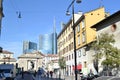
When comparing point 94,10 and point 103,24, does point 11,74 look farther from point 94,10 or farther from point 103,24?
point 94,10

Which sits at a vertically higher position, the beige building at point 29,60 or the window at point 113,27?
the beige building at point 29,60

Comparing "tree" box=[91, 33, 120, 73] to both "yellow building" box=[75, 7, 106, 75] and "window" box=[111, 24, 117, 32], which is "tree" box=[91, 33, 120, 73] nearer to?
"window" box=[111, 24, 117, 32]

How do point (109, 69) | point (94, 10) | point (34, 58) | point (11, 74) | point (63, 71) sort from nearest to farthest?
point (109, 69)
point (11, 74)
point (94, 10)
point (63, 71)
point (34, 58)

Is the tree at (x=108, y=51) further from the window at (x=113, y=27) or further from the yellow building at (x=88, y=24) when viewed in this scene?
the yellow building at (x=88, y=24)

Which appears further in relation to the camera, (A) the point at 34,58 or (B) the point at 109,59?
(A) the point at 34,58

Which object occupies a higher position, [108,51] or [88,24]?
[88,24]

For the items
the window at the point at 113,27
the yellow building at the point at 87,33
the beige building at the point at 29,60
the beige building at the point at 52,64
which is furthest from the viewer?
the beige building at the point at 29,60

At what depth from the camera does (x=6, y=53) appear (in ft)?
596

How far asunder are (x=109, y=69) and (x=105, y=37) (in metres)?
5.84

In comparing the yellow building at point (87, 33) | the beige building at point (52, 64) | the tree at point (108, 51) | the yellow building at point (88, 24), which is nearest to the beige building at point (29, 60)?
the beige building at point (52, 64)

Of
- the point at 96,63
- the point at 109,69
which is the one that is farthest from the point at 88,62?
the point at 109,69

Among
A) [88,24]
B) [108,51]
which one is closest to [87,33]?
[88,24]

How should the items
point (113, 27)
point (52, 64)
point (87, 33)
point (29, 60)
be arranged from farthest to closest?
1. point (29, 60)
2. point (52, 64)
3. point (87, 33)
4. point (113, 27)

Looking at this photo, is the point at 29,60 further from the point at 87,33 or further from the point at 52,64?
the point at 87,33
